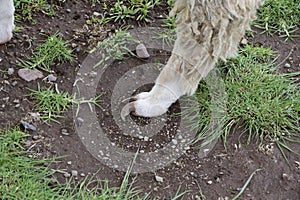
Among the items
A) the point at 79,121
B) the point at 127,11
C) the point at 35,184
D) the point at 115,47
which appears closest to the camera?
the point at 35,184

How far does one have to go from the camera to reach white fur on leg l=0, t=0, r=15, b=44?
2.58 m

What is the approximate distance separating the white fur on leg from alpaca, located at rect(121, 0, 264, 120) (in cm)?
67

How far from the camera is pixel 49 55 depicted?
2.70m

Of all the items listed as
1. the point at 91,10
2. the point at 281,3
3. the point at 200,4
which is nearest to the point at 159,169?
the point at 200,4

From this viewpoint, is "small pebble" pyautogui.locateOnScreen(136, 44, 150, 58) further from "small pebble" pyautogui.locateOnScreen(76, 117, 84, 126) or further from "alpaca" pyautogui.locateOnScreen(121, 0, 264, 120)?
"small pebble" pyautogui.locateOnScreen(76, 117, 84, 126)

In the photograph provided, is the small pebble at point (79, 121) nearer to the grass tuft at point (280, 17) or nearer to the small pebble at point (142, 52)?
the small pebble at point (142, 52)

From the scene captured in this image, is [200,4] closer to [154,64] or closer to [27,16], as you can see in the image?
[154,64]

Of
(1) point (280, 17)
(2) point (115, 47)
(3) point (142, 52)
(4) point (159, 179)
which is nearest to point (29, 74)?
(2) point (115, 47)

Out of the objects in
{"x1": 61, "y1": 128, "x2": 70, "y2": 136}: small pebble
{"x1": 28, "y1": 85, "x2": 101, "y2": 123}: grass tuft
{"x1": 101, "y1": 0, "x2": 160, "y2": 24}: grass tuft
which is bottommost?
{"x1": 61, "y1": 128, "x2": 70, "y2": 136}: small pebble

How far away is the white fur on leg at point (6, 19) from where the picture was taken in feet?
8.46

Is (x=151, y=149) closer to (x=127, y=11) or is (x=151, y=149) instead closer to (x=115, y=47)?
(x=115, y=47)

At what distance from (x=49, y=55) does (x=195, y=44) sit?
80 cm

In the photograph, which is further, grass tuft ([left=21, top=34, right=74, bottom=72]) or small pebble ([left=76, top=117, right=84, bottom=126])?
grass tuft ([left=21, top=34, right=74, bottom=72])

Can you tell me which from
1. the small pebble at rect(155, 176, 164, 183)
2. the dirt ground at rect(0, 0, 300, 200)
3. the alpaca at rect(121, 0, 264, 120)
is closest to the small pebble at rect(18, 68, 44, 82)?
the dirt ground at rect(0, 0, 300, 200)
